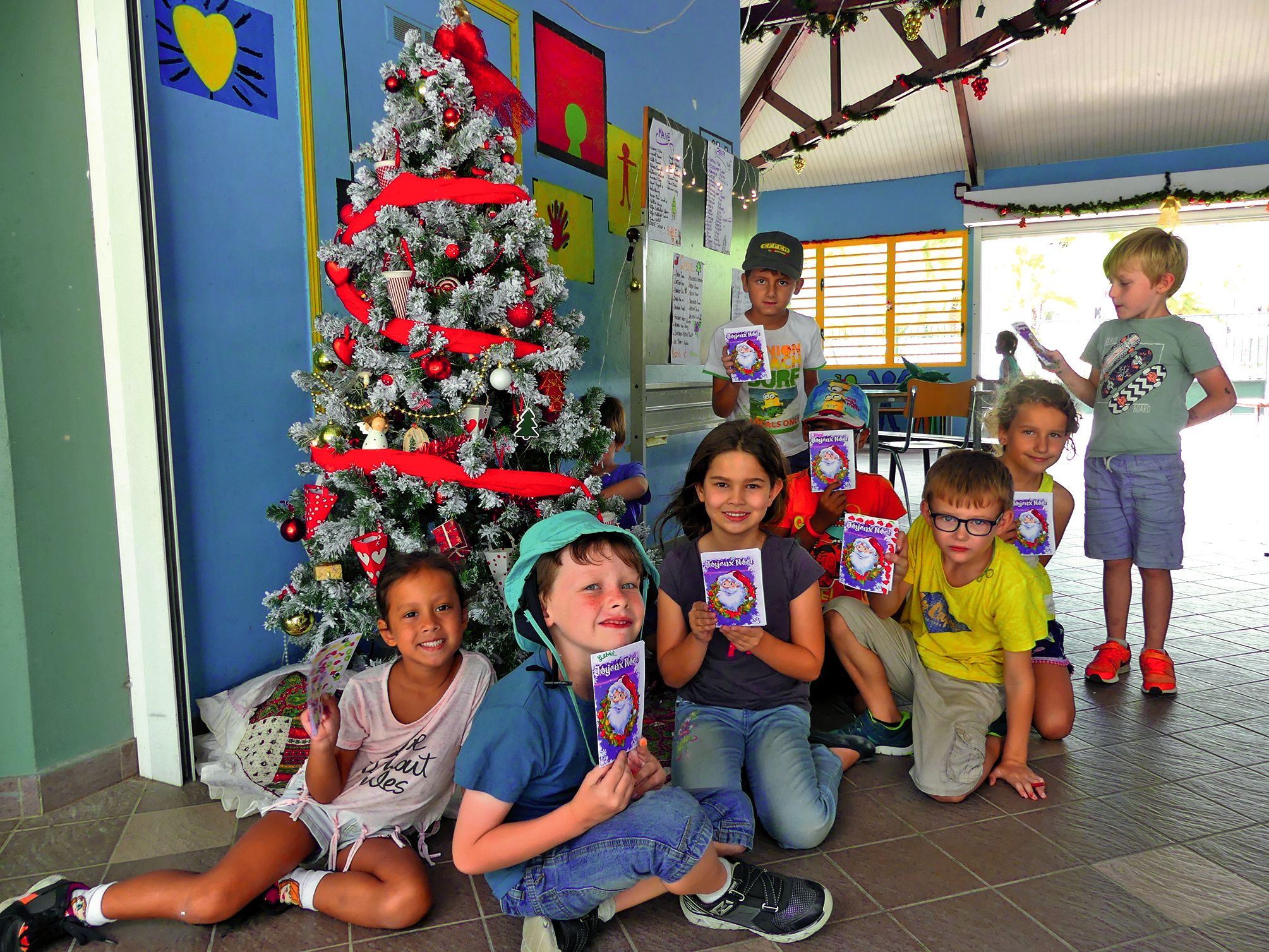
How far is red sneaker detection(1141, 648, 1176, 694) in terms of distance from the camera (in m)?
2.90

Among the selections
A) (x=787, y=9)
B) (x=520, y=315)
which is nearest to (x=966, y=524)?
(x=520, y=315)

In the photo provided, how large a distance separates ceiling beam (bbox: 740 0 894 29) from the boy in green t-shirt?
5.14 meters

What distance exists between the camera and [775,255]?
3.07 metres

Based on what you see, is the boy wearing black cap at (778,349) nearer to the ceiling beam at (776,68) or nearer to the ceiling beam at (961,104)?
the ceiling beam at (961,104)

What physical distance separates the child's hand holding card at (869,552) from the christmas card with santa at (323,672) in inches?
50.9

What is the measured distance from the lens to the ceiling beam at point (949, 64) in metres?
6.79

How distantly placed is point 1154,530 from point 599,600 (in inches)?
91.9

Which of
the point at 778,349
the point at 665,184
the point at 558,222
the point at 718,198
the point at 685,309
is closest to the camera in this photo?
the point at 778,349

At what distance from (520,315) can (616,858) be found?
1389 mm

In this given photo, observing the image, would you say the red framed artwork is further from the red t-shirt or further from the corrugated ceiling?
the corrugated ceiling

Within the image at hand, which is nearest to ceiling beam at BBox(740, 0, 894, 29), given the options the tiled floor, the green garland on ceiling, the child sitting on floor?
the green garland on ceiling

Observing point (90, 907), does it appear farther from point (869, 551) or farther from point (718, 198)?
point (718, 198)

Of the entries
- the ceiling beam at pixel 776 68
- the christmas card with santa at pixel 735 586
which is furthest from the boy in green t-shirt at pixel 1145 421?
the ceiling beam at pixel 776 68

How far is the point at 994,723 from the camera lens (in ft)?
8.34
